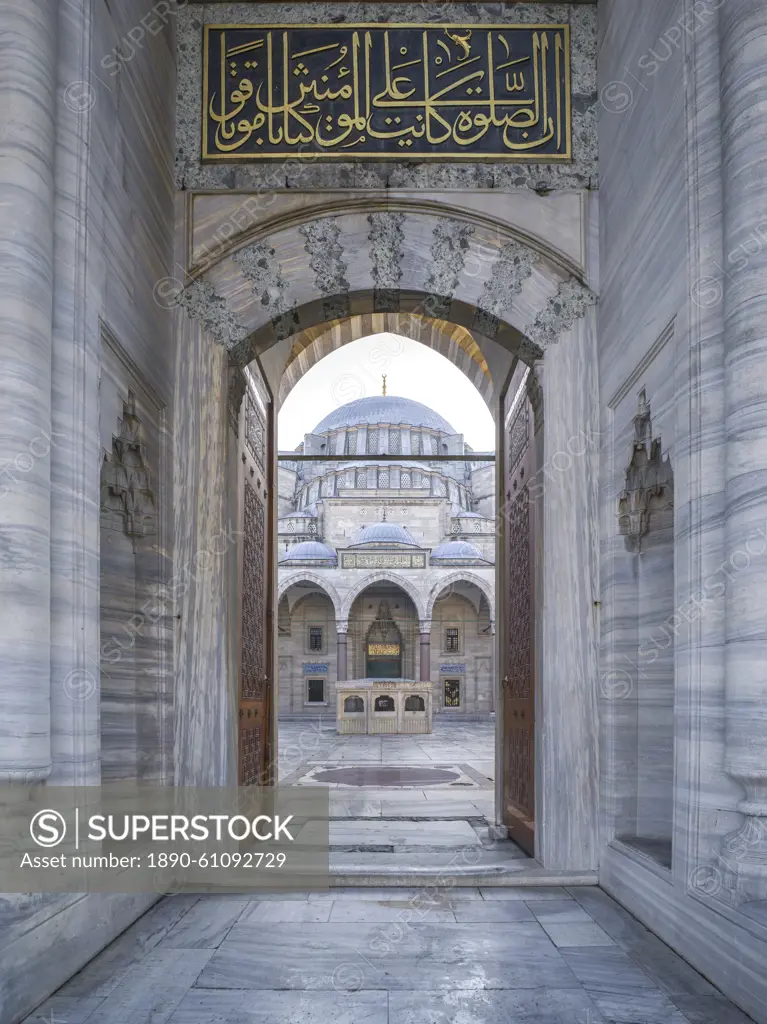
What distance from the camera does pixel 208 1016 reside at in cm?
227

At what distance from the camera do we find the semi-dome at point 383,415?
32312 mm

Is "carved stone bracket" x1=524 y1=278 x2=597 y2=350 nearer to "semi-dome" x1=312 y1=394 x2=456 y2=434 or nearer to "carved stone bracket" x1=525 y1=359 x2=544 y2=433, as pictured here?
"carved stone bracket" x1=525 y1=359 x2=544 y2=433

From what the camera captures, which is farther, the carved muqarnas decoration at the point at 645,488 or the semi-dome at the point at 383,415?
the semi-dome at the point at 383,415

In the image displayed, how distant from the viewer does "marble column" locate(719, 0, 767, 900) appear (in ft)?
7.71

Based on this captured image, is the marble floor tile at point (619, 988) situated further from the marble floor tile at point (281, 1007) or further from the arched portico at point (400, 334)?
the arched portico at point (400, 334)

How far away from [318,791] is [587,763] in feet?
12.5

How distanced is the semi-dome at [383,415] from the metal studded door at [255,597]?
2653cm

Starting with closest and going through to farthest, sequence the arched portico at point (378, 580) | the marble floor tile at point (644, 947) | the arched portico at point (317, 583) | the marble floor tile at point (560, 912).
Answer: the marble floor tile at point (644, 947) → the marble floor tile at point (560, 912) → the arched portico at point (378, 580) → the arched portico at point (317, 583)

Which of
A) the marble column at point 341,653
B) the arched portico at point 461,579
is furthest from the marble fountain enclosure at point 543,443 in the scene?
the arched portico at point 461,579

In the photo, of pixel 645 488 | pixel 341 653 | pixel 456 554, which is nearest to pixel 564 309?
pixel 645 488

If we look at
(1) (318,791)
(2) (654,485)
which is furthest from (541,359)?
(1) (318,791)

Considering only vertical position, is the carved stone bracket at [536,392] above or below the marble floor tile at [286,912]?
above

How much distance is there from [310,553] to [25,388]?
21874 mm

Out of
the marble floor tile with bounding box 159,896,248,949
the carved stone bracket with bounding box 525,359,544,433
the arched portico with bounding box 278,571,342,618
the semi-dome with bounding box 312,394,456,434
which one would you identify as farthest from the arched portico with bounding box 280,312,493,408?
the semi-dome with bounding box 312,394,456,434
